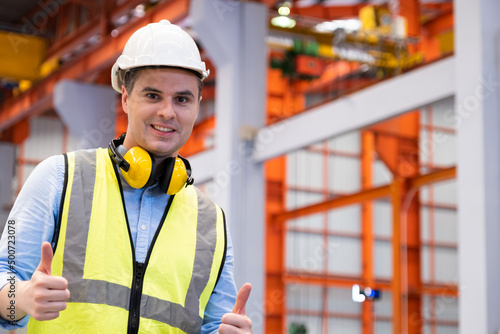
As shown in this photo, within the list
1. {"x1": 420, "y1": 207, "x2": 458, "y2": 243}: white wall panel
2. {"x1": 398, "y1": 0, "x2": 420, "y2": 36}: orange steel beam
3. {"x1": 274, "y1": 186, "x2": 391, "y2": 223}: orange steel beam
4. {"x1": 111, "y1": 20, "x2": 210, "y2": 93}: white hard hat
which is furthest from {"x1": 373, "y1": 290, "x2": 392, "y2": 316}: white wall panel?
{"x1": 111, "y1": 20, "x2": 210, "y2": 93}: white hard hat

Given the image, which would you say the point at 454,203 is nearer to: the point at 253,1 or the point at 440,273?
the point at 440,273

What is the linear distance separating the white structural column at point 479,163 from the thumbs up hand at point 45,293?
5935 millimetres

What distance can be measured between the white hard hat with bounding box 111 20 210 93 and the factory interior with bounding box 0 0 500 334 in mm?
5417

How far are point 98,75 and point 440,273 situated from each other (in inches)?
495

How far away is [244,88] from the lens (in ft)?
38.4

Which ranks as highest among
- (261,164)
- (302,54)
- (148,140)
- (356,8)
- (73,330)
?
(356,8)

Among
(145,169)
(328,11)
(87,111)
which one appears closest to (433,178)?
(328,11)

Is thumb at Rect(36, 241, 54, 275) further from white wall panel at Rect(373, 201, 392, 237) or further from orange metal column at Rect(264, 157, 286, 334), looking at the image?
white wall panel at Rect(373, 201, 392, 237)

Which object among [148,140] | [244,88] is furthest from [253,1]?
[148,140]

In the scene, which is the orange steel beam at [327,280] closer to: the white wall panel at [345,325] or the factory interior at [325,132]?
the factory interior at [325,132]

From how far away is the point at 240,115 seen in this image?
11.7 metres

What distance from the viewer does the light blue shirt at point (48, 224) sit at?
204 cm

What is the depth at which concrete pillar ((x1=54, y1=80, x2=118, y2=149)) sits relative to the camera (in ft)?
51.7

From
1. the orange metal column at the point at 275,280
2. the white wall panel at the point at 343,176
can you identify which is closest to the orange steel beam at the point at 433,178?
the orange metal column at the point at 275,280
